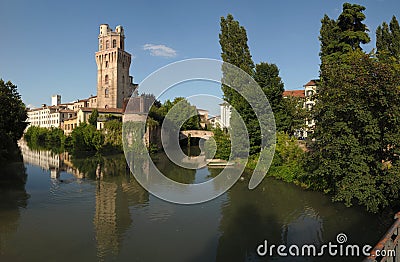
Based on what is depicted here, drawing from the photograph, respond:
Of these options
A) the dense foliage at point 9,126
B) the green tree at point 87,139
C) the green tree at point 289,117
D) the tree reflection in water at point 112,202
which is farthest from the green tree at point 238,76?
the green tree at point 87,139

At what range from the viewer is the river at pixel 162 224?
34.1 ft

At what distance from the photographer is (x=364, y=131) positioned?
11.6 meters

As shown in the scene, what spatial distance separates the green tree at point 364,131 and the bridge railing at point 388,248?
8227 mm

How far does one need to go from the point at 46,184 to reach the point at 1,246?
1137 centimetres

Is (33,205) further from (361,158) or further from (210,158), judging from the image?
(210,158)

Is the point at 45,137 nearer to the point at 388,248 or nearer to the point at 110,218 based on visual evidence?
the point at 110,218

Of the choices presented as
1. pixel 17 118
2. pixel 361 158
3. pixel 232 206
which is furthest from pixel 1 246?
pixel 17 118

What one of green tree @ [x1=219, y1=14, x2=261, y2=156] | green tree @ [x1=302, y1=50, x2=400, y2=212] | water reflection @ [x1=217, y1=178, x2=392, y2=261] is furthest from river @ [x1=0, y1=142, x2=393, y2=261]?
green tree @ [x1=219, y1=14, x2=261, y2=156]

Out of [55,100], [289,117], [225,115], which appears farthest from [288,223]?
[55,100]

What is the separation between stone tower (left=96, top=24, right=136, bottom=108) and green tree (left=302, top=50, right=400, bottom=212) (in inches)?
2442

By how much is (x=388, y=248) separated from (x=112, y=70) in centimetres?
7256

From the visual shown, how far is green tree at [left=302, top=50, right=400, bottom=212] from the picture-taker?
11234 millimetres

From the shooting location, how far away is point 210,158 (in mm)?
35000

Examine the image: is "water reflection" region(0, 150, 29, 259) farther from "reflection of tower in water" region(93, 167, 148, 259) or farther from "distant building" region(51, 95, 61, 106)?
"distant building" region(51, 95, 61, 106)
